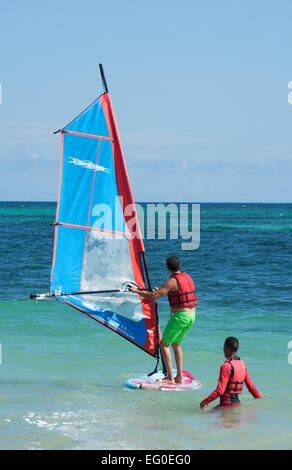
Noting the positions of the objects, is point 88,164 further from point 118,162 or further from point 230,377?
point 230,377

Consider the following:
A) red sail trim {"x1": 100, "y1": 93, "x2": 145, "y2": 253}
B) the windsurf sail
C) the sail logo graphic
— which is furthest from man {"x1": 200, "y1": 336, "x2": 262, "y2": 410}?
the sail logo graphic

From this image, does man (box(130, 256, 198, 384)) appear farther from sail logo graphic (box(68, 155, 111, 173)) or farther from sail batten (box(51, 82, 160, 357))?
sail logo graphic (box(68, 155, 111, 173))

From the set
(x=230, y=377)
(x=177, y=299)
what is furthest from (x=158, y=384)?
(x=230, y=377)

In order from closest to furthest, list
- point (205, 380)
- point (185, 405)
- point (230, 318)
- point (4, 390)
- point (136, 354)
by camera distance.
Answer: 1. point (185, 405)
2. point (4, 390)
3. point (205, 380)
4. point (136, 354)
5. point (230, 318)

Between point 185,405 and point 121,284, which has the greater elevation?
point 121,284

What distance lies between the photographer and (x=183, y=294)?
26.9 feet

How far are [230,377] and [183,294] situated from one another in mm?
1427

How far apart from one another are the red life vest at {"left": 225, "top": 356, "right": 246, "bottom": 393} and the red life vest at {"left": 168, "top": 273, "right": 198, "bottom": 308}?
1.24 m

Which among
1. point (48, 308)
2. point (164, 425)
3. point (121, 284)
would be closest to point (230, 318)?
point (48, 308)

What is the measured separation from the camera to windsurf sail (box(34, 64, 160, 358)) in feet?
27.2
